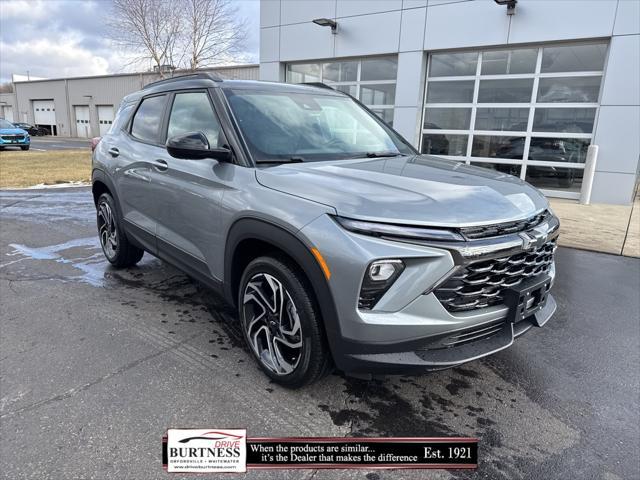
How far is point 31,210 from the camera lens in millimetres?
8305

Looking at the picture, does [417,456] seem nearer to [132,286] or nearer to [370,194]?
[370,194]

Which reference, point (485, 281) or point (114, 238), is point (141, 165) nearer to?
point (114, 238)

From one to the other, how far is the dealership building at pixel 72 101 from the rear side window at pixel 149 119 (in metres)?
35.4

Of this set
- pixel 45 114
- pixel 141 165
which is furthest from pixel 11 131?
pixel 45 114

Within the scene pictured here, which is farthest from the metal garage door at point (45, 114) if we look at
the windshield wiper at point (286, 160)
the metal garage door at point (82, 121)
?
the windshield wiper at point (286, 160)

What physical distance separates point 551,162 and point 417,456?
10.8 m

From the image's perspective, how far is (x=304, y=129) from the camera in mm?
3305

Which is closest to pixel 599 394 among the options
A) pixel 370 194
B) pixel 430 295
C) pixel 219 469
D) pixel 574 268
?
pixel 430 295

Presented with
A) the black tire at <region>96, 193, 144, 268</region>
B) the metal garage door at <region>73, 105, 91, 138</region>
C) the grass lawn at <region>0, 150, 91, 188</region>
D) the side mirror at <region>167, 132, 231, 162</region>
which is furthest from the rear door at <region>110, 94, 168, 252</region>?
the metal garage door at <region>73, 105, 91, 138</region>

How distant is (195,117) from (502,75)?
10272 millimetres

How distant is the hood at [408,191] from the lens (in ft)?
7.23

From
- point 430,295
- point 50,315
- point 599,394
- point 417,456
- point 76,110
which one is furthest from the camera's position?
point 76,110

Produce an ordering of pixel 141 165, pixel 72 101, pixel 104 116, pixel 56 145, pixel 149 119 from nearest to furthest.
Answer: pixel 141 165 → pixel 149 119 → pixel 56 145 → pixel 104 116 → pixel 72 101

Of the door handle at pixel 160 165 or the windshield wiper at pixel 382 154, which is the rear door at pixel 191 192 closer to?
the door handle at pixel 160 165
